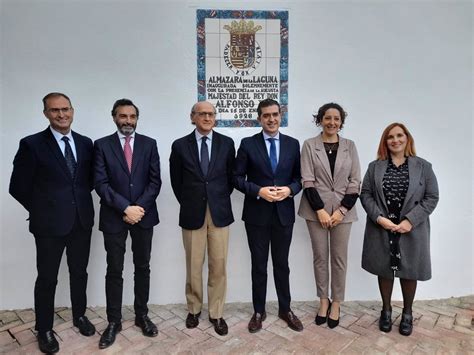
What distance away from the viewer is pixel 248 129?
3299 mm

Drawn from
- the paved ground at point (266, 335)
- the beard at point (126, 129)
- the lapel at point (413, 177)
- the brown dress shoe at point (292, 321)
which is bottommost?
the paved ground at point (266, 335)

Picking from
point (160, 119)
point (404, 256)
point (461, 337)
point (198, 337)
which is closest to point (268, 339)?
point (198, 337)

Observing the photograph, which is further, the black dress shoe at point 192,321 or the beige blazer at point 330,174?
the black dress shoe at point 192,321

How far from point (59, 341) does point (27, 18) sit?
2919 millimetres

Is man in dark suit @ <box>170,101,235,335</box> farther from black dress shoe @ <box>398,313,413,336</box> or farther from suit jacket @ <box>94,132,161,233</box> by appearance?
black dress shoe @ <box>398,313,413,336</box>

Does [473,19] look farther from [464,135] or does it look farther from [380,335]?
[380,335]

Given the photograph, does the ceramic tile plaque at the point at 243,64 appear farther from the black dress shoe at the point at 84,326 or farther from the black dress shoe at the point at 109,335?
the black dress shoe at the point at 84,326

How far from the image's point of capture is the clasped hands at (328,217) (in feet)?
8.82

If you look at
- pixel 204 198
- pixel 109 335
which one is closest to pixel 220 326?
pixel 109 335

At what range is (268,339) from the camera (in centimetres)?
267

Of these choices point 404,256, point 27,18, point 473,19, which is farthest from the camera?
point 473,19

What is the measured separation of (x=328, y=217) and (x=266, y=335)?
1.11 m

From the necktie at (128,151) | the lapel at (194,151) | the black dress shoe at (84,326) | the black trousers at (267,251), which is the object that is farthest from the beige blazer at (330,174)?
the black dress shoe at (84,326)

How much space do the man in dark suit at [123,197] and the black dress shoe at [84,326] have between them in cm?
21
